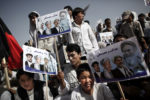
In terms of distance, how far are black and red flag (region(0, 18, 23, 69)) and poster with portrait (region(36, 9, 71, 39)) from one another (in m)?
0.96

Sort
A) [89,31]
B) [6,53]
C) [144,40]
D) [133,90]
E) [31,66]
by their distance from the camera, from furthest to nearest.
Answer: [89,31]
[144,40]
[6,53]
[31,66]
[133,90]

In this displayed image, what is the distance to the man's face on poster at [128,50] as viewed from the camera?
90.4 inches

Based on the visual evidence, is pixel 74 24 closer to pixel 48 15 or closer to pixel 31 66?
pixel 48 15

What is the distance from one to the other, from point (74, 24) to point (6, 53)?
1994mm

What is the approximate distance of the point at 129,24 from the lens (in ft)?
19.2

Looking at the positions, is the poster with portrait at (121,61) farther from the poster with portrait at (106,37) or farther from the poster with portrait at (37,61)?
the poster with portrait at (106,37)

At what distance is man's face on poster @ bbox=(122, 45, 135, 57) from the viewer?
2.30 m

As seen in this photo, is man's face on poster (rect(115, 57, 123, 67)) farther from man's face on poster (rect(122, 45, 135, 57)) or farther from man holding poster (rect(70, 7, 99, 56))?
man holding poster (rect(70, 7, 99, 56))

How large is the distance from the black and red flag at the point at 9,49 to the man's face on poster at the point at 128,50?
2.88m

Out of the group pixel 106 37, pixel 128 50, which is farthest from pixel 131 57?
pixel 106 37

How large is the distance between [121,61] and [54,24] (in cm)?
212

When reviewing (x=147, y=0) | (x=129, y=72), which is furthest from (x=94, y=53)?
(x=147, y=0)

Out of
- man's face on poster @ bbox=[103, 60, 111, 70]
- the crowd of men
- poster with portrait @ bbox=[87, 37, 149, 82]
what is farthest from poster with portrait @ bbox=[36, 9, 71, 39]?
man's face on poster @ bbox=[103, 60, 111, 70]

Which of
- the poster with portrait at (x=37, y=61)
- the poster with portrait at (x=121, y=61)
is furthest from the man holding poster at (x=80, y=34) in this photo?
the poster with portrait at (x=121, y=61)
